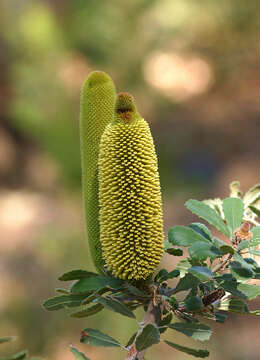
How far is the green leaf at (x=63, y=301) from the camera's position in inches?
27.9

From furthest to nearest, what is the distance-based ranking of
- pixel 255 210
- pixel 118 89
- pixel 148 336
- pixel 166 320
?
pixel 118 89 → pixel 255 210 → pixel 166 320 → pixel 148 336

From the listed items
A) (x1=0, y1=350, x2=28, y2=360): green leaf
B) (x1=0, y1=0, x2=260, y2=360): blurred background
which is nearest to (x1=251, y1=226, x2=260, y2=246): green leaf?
(x1=0, y1=350, x2=28, y2=360): green leaf

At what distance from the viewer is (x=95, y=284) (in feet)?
2.21

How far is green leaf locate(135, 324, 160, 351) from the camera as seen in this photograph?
592 mm

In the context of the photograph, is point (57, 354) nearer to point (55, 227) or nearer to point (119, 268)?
point (55, 227)

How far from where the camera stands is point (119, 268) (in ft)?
2.19

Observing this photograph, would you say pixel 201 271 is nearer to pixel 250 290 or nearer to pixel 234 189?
pixel 250 290

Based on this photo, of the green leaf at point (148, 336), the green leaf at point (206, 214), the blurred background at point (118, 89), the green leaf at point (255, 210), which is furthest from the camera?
the blurred background at point (118, 89)

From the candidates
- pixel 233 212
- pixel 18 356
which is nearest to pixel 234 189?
pixel 233 212

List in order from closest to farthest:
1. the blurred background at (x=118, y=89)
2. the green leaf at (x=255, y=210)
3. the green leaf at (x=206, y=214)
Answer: the green leaf at (x=206, y=214), the green leaf at (x=255, y=210), the blurred background at (x=118, y=89)

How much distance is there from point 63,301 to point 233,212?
264 millimetres

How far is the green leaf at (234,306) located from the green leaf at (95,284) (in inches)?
5.6

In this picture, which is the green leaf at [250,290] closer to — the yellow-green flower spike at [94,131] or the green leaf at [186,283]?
the green leaf at [186,283]

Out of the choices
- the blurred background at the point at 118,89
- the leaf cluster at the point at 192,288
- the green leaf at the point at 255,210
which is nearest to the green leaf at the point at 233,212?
the leaf cluster at the point at 192,288
